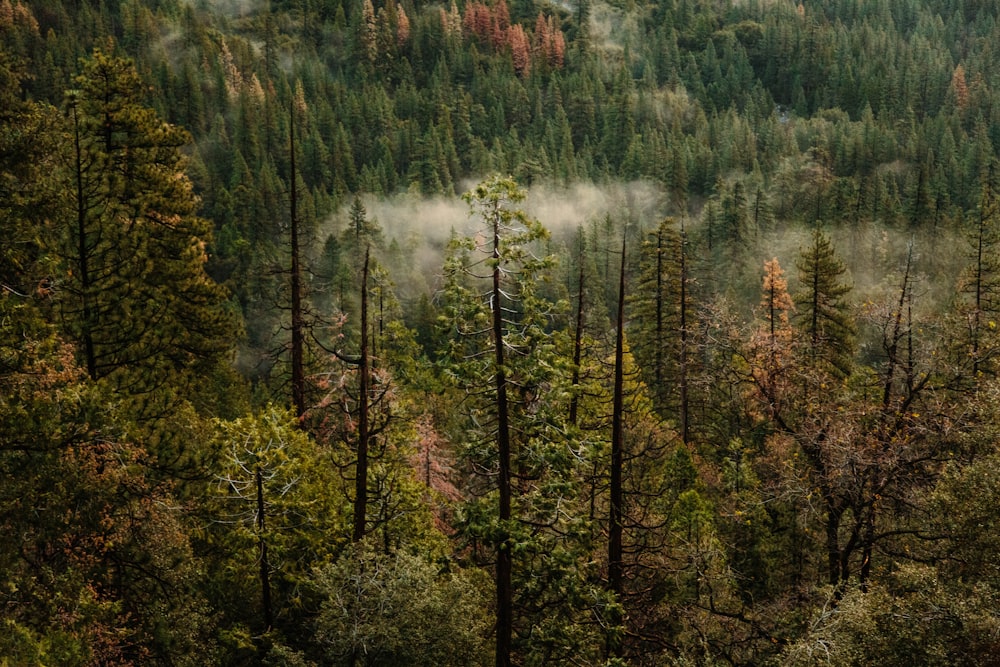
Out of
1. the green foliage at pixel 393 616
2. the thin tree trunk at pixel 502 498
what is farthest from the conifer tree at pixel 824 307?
the thin tree trunk at pixel 502 498

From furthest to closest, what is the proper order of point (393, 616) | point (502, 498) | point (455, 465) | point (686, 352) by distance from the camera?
1. point (686, 352)
2. point (455, 465)
3. point (393, 616)
4. point (502, 498)

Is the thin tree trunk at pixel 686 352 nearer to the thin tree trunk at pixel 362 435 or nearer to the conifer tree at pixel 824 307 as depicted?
the conifer tree at pixel 824 307

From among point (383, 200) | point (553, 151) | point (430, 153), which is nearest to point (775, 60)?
point (553, 151)

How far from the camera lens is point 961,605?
38.4ft

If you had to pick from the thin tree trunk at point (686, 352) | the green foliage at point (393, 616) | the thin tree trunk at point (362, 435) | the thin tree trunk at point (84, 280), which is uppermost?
the thin tree trunk at point (84, 280)

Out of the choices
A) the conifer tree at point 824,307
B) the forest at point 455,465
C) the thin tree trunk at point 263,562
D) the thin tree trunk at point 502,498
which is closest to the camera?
the forest at point 455,465

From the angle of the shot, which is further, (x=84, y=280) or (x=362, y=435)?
(x=84, y=280)

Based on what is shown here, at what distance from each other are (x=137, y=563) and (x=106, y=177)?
11.8 metres

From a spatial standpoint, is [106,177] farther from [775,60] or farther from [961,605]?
[775,60]

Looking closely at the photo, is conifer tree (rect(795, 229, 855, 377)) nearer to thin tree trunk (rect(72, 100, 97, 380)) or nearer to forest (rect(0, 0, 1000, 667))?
forest (rect(0, 0, 1000, 667))

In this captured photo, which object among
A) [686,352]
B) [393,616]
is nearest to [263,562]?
[393,616]

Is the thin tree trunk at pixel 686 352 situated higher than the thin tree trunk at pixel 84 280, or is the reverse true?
the thin tree trunk at pixel 84 280

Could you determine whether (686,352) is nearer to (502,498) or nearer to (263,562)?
(263,562)

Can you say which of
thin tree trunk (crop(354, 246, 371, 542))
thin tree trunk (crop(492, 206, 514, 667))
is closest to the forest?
thin tree trunk (crop(492, 206, 514, 667))
